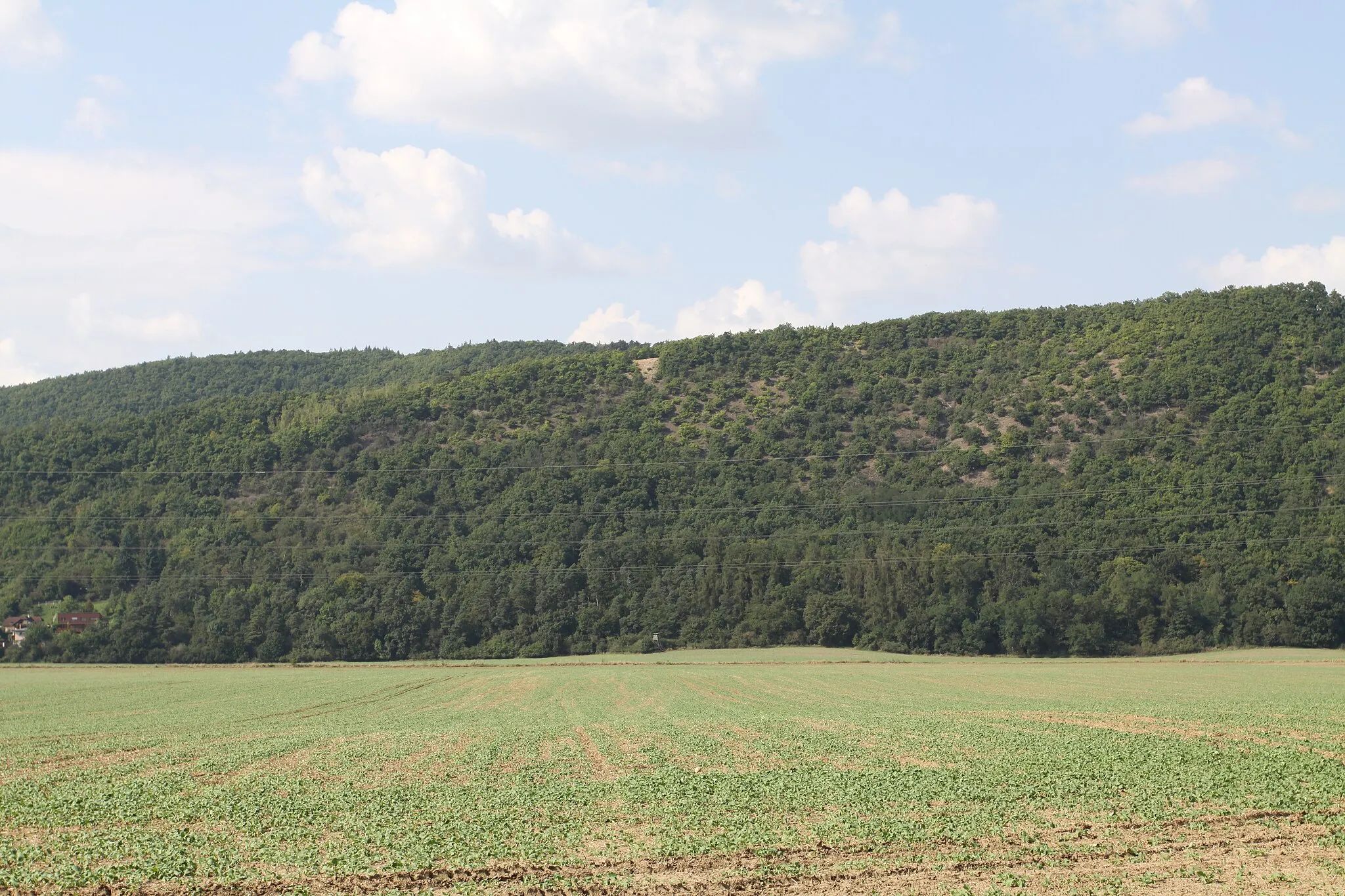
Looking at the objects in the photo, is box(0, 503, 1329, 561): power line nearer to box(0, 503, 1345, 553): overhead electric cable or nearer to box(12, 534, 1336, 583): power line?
box(0, 503, 1345, 553): overhead electric cable

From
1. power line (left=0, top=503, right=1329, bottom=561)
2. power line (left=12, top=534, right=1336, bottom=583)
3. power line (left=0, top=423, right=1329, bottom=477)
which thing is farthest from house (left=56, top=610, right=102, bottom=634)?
power line (left=0, top=423, right=1329, bottom=477)

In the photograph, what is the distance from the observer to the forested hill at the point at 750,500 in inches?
3100

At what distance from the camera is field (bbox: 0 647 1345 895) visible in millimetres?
13211

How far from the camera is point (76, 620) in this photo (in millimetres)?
89750

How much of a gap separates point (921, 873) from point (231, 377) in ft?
615

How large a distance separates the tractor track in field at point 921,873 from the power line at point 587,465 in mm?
86143

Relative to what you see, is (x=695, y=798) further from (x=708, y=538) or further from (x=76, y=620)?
(x=76, y=620)

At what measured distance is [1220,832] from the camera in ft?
48.0

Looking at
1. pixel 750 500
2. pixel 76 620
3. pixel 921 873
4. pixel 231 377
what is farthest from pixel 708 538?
pixel 231 377

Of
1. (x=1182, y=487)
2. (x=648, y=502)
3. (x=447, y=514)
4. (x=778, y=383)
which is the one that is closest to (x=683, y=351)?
(x=778, y=383)

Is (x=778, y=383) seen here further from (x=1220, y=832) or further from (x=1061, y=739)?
(x=1220, y=832)

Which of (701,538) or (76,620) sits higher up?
(701,538)

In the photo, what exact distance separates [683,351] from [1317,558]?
71.0 m

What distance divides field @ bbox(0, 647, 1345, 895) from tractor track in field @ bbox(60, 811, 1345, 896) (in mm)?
47
